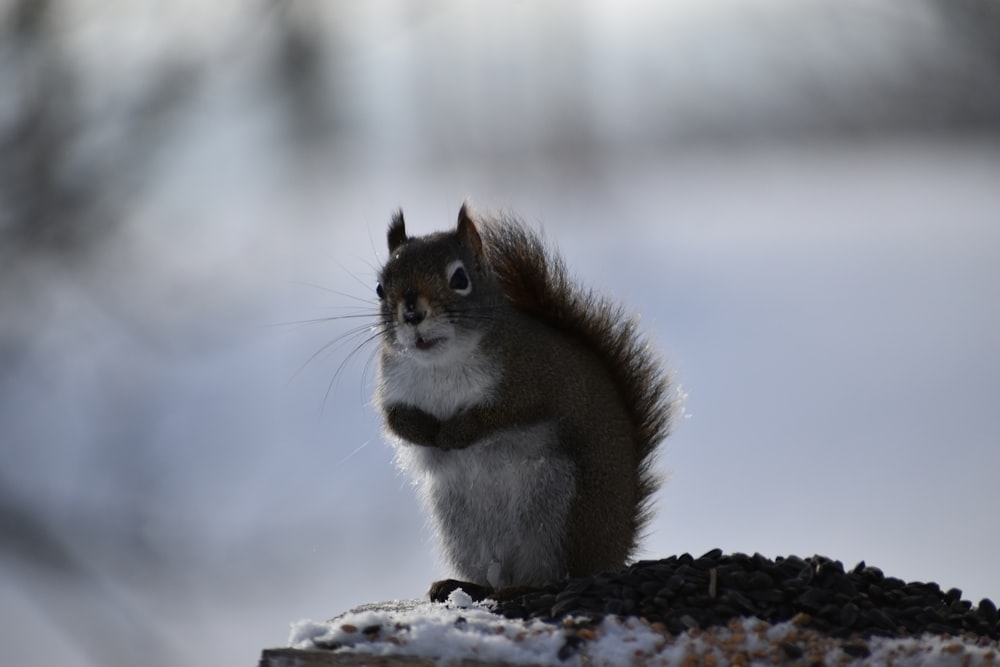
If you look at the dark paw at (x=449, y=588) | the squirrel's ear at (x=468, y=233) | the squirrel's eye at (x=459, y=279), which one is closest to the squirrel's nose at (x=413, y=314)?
the squirrel's eye at (x=459, y=279)

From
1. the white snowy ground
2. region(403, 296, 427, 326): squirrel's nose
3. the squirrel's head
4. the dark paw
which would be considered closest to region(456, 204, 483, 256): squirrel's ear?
the squirrel's head

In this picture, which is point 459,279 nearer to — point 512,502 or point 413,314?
point 413,314

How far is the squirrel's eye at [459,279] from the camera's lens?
2.66 meters

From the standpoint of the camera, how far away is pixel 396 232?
292 centimetres

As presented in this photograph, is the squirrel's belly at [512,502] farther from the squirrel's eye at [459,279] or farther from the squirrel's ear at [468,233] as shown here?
the squirrel's ear at [468,233]

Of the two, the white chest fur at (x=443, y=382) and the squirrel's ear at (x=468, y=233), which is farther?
the squirrel's ear at (x=468, y=233)

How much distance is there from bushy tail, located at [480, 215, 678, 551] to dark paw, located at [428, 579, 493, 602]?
0.56 meters

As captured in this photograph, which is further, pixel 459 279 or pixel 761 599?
pixel 459 279

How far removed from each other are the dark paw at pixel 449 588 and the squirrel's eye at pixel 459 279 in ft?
Result: 2.22

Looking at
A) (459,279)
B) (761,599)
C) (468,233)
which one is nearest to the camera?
(761,599)

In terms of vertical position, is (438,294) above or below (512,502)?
above

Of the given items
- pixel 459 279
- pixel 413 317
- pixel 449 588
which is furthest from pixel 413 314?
pixel 449 588

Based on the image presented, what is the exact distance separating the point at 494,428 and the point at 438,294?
1.10 ft

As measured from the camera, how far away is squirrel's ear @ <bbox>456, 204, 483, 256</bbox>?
2.79 m
